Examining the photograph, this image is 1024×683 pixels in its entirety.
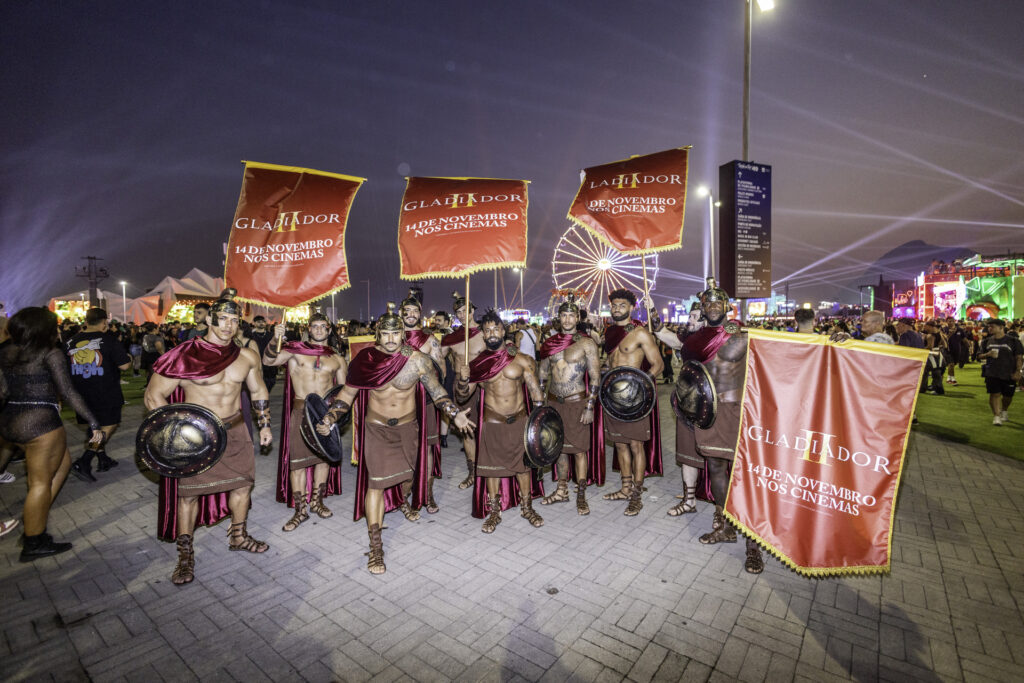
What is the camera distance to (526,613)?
3.66 metres

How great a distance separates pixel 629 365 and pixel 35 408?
20.6 feet

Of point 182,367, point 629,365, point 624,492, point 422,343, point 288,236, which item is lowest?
point 624,492

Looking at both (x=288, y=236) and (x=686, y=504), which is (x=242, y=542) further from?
(x=686, y=504)

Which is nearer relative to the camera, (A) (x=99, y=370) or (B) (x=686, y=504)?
(B) (x=686, y=504)

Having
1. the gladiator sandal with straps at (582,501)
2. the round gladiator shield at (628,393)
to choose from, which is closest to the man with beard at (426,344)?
the gladiator sandal with straps at (582,501)

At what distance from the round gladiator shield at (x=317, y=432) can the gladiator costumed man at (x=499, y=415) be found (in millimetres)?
1415

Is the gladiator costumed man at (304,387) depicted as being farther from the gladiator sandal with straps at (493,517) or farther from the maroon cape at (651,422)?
the maroon cape at (651,422)

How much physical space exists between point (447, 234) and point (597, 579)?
4.15 m

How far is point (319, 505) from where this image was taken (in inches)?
224

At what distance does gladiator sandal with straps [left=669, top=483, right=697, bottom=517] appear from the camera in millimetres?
5580

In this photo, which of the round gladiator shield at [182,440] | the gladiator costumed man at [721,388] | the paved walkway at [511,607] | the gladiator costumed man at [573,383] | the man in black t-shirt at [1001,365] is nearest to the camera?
the paved walkway at [511,607]

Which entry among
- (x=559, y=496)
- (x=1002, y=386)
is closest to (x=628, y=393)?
(x=559, y=496)

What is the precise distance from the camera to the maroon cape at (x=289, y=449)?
18.5ft

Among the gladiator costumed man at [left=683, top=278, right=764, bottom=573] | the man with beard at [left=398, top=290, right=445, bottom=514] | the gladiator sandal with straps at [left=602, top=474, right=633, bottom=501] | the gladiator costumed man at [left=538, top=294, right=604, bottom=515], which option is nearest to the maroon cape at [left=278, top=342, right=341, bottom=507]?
the man with beard at [left=398, top=290, right=445, bottom=514]
